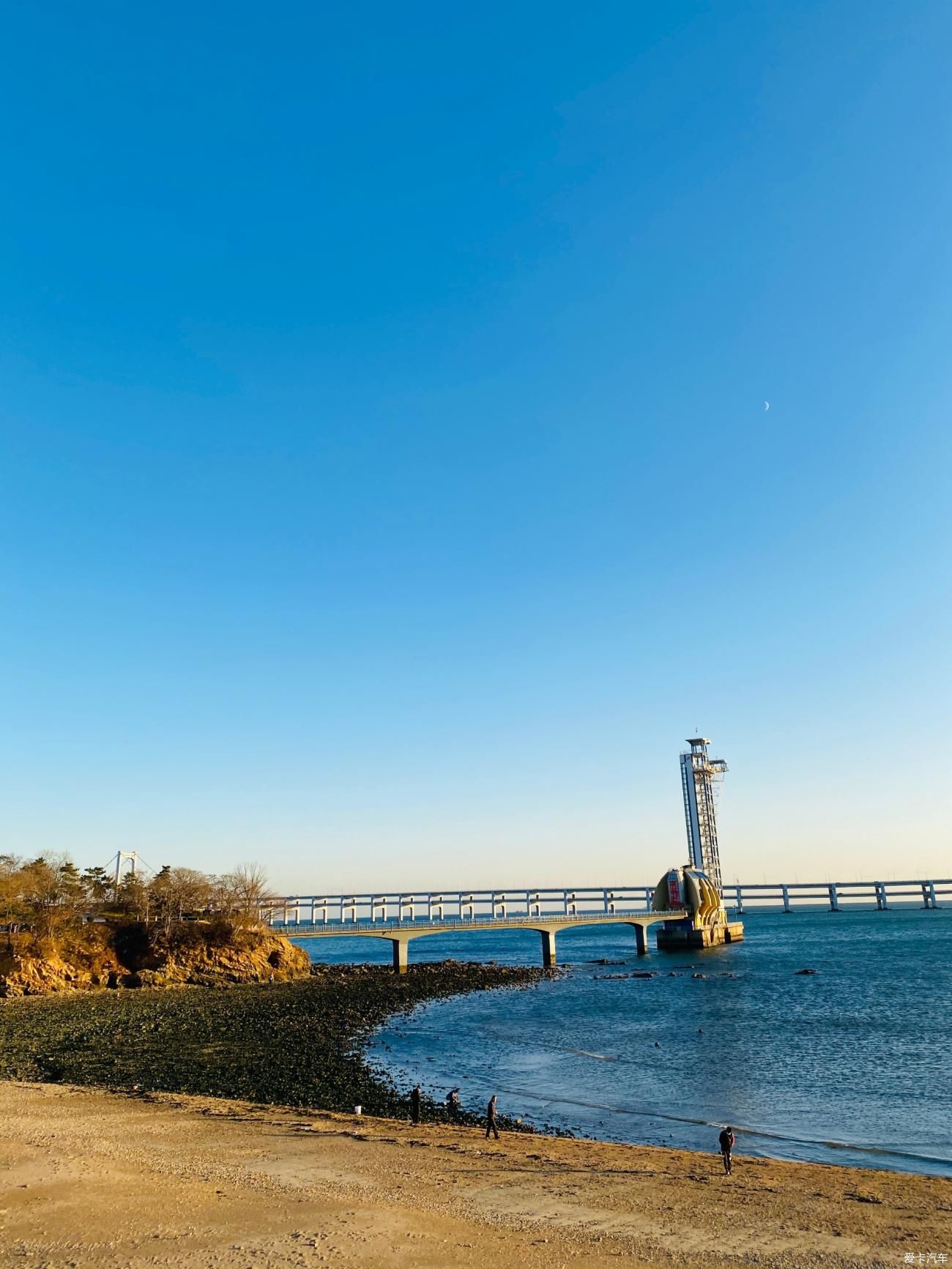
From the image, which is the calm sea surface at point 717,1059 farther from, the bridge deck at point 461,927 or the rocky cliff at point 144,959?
the rocky cliff at point 144,959

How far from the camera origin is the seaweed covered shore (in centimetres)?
3784

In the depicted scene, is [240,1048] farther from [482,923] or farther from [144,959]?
[482,923]

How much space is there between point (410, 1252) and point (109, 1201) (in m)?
9.30

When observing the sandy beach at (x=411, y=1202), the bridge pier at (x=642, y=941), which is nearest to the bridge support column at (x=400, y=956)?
the bridge pier at (x=642, y=941)

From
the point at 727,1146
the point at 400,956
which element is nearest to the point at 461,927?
the point at 400,956

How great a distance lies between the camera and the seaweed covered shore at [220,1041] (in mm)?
37844

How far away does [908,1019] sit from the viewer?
61469mm

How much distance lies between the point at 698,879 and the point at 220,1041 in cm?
10670

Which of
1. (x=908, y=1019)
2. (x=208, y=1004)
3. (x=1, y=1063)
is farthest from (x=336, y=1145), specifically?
(x=908, y=1019)

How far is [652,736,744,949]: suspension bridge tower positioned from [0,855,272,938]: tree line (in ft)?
241

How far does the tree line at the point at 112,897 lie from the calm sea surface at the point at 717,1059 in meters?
31.2

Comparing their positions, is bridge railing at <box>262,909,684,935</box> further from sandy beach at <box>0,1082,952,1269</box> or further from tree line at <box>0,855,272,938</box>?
sandy beach at <box>0,1082,952,1269</box>

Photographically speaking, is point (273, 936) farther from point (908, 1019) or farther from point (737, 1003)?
point (908, 1019)

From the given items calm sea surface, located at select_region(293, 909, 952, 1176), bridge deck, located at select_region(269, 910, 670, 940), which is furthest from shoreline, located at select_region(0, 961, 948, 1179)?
bridge deck, located at select_region(269, 910, 670, 940)
